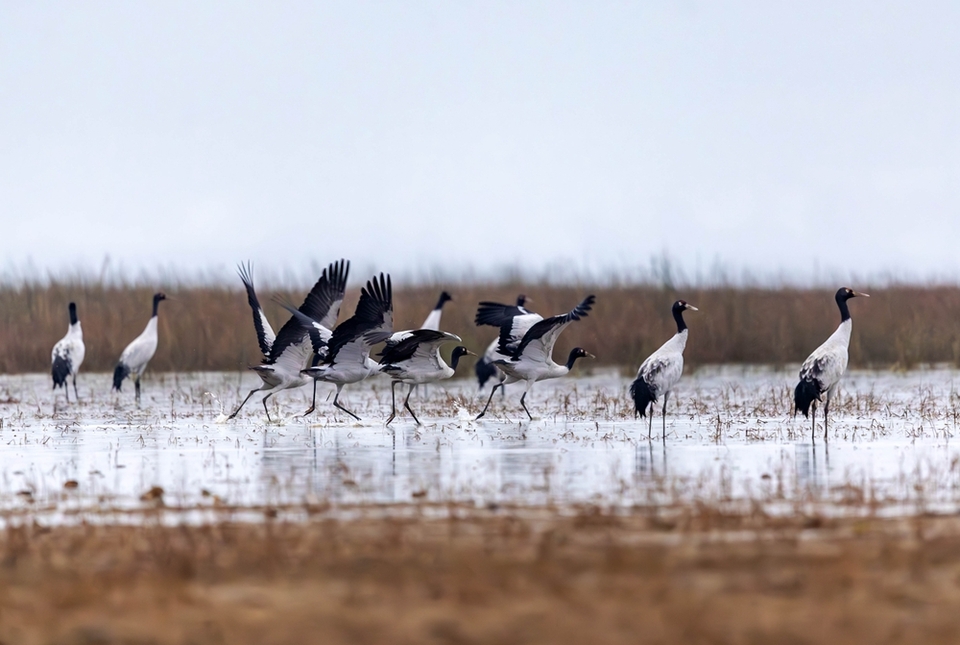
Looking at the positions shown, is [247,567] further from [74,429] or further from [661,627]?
[74,429]

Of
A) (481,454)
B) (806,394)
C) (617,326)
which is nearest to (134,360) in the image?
(617,326)

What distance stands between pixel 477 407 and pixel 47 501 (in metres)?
10.1

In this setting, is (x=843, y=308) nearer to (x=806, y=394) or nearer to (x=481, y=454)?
(x=806, y=394)

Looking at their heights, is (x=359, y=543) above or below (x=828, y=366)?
below

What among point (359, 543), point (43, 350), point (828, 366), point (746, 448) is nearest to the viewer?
point (359, 543)

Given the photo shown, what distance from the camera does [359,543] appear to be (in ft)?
22.9

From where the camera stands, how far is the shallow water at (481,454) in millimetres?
8867

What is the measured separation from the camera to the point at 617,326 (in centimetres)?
2645

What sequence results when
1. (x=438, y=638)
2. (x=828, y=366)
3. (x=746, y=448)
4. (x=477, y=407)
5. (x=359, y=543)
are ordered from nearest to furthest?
(x=438, y=638), (x=359, y=543), (x=746, y=448), (x=828, y=366), (x=477, y=407)

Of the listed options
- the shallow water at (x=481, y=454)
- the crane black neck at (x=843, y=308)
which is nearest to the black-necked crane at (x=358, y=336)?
the shallow water at (x=481, y=454)

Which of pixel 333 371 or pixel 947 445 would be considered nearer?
pixel 947 445

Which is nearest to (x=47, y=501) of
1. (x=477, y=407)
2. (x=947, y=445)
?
(x=947, y=445)

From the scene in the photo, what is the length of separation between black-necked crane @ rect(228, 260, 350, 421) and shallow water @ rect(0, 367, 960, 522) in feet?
1.76

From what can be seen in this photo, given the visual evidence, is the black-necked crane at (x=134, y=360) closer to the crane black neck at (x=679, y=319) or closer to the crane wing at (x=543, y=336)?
the crane wing at (x=543, y=336)
